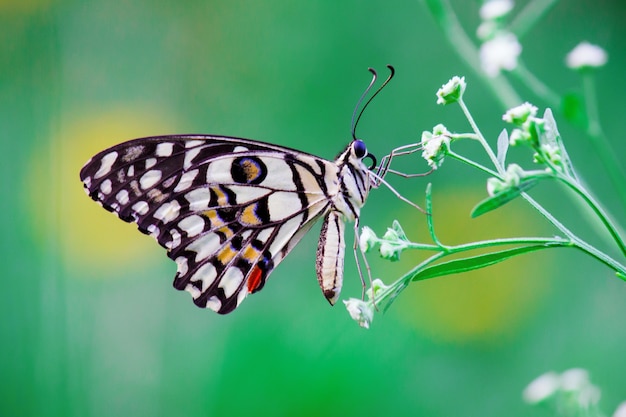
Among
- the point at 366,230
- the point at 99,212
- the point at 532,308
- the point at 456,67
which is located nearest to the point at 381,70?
the point at 456,67

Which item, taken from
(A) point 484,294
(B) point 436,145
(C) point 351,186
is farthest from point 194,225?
(A) point 484,294

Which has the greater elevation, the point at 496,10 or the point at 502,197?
the point at 496,10

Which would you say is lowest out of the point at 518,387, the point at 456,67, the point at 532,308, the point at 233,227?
the point at 518,387

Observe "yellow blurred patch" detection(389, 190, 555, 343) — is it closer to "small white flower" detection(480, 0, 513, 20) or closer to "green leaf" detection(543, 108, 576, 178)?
"small white flower" detection(480, 0, 513, 20)

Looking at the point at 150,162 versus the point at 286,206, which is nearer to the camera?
the point at 150,162

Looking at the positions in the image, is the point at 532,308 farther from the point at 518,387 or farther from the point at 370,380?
the point at 370,380

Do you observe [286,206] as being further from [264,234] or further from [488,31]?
[488,31]

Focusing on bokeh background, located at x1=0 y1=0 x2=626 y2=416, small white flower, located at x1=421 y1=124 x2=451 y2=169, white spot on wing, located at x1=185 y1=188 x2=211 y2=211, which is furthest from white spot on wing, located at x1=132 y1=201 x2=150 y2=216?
bokeh background, located at x1=0 y1=0 x2=626 y2=416
